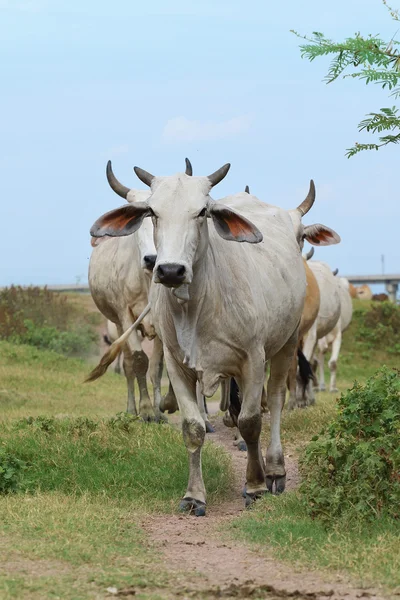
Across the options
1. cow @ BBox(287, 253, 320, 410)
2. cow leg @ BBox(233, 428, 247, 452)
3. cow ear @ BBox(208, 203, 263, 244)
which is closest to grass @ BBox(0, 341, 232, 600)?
cow leg @ BBox(233, 428, 247, 452)

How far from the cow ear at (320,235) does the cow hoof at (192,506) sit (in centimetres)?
291

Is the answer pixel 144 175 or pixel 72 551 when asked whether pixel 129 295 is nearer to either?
pixel 144 175

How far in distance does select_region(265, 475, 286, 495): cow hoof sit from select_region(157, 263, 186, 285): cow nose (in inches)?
81.4

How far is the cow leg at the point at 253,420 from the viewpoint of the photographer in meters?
6.64

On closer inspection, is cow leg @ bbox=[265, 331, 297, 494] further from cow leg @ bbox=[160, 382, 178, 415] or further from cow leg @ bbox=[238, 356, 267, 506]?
cow leg @ bbox=[160, 382, 178, 415]

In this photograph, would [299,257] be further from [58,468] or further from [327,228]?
[58,468]

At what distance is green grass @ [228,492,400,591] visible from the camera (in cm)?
479

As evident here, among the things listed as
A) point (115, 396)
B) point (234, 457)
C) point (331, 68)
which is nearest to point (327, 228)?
point (234, 457)

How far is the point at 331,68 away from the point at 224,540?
8.75 ft

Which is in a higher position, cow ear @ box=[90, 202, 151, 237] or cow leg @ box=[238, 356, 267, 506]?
cow ear @ box=[90, 202, 151, 237]

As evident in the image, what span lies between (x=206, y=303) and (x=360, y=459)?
54.5 inches

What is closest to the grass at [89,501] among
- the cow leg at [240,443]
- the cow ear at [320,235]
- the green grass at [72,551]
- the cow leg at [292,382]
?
the green grass at [72,551]

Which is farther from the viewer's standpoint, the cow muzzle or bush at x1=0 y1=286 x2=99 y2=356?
bush at x1=0 y1=286 x2=99 y2=356

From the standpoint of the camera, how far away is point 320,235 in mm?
8695
